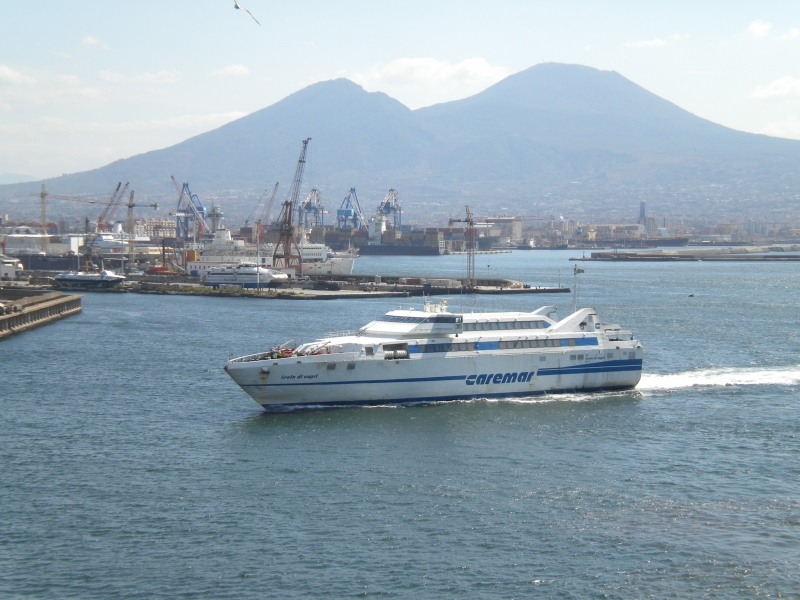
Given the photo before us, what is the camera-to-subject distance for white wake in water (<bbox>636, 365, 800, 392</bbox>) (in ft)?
103

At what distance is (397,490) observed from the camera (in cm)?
1969

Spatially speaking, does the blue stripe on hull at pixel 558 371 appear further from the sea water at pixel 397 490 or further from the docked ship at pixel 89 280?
the docked ship at pixel 89 280

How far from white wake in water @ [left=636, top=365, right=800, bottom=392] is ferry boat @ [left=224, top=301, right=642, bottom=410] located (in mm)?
1718

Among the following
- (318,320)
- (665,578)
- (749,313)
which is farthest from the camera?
(749,313)

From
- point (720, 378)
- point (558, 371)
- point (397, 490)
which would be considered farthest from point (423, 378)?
point (720, 378)

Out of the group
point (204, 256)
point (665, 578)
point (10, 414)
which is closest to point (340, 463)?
point (665, 578)

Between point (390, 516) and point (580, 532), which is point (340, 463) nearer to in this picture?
point (390, 516)

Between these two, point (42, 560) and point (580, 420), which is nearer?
point (42, 560)

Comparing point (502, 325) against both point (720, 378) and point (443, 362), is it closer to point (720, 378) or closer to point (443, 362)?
point (443, 362)

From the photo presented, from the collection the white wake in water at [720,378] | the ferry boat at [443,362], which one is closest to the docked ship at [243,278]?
the white wake in water at [720,378]

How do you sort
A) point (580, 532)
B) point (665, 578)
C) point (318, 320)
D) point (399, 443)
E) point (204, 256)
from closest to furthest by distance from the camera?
point (665, 578), point (580, 532), point (399, 443), point (318, 320), point (204, 256)

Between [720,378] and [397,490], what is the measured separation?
16923 millimetres

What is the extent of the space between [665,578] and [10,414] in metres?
18.9

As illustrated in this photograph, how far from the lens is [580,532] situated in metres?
17.5
